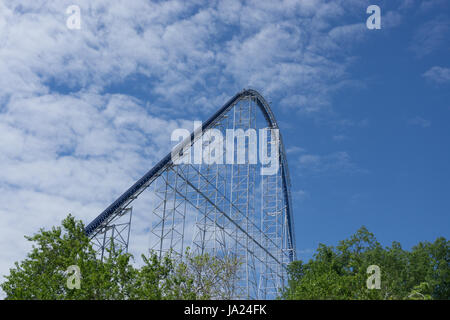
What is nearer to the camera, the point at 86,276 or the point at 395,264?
the point at 86,276

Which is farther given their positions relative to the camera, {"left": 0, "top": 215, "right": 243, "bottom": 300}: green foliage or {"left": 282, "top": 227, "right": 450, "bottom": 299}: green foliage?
{"left": 282, "top": 227, "right": 450, "bottom": 299}: green foliage

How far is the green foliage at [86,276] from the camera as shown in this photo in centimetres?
1238

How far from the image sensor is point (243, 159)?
85.3 feet

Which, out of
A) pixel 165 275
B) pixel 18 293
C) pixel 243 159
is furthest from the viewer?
pixel 243 159

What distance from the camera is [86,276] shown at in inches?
502

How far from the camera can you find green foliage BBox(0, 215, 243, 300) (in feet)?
40.6

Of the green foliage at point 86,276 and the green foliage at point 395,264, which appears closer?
the green foliage at point 86,276
